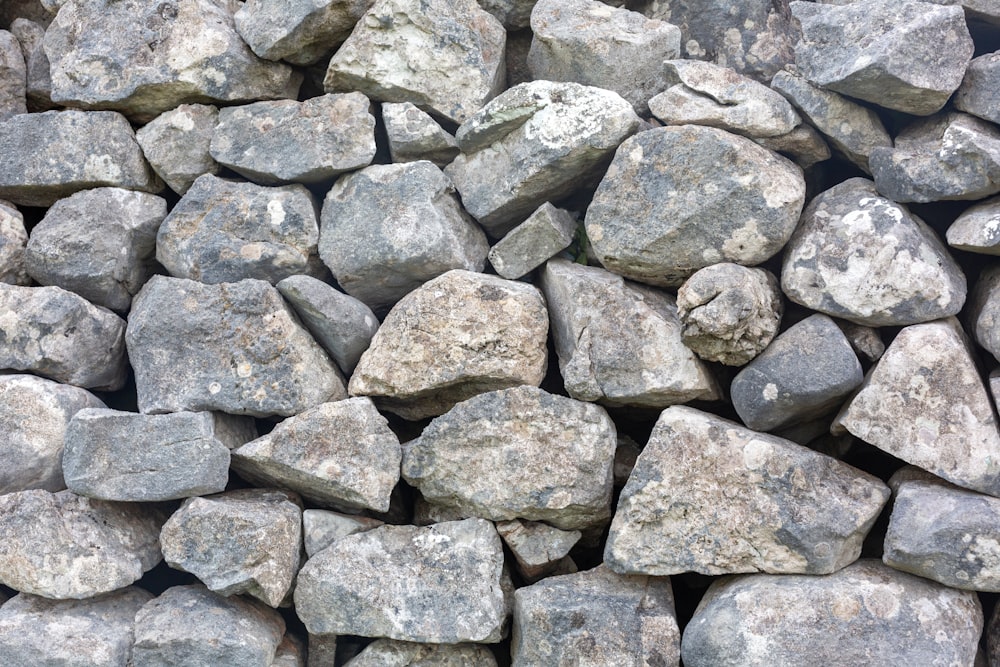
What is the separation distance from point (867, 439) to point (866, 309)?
38 centimetres

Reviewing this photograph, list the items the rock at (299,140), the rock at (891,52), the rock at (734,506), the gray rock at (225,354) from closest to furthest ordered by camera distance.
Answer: the rock at (734,506), the rock at (891,52), the gray rock at (225,354), the rock at (299,140)

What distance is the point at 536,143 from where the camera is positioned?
111 inches

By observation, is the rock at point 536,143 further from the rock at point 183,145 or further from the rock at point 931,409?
the rock at point 931,409

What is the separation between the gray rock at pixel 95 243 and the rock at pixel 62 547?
0.79 metres

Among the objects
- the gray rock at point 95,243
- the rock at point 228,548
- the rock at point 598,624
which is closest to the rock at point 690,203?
the rock at point 598,624

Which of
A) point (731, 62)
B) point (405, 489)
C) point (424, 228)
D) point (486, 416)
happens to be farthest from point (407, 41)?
point (405, 489)

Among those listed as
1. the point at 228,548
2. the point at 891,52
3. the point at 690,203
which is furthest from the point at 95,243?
the point at 891,52

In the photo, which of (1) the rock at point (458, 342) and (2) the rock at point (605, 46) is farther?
(2) the rock at point (605, 46)

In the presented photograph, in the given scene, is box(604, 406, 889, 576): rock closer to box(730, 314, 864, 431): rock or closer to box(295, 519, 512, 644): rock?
box(730, 314, 864, 431): rock

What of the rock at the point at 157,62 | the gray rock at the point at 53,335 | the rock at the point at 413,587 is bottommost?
the rock at the point at 413,587

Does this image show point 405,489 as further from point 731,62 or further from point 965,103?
point 965,103

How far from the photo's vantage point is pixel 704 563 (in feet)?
8.07

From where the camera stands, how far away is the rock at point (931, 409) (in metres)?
2.34

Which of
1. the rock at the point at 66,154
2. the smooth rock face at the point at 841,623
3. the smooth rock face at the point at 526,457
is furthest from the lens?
the rock at the point at 66,154
